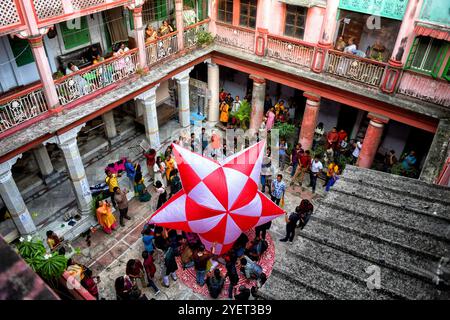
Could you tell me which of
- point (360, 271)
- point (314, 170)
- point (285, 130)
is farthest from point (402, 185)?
point (285, 130)

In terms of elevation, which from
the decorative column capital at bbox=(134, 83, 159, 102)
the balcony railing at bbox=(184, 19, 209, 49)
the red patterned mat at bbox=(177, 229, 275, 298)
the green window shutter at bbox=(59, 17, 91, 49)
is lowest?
the red patterned mat at bbox=(177, 229, 275, 298)

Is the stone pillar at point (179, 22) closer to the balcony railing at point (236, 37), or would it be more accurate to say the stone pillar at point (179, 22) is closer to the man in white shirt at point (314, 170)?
the balcony railing at point (236, 37)

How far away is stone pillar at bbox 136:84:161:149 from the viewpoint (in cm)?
1434

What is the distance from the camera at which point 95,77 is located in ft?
40.4

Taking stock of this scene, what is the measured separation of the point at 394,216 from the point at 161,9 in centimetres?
1322

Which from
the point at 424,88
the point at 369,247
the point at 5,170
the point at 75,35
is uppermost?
the point at 75,35

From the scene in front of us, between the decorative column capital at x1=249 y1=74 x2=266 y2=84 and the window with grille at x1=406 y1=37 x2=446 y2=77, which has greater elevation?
the window with grille at x1=406 y1=37 x2=446 y2=77

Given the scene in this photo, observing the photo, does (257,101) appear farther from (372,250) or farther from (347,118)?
(372,250)

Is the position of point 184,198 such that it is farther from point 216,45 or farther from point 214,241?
point 216,45

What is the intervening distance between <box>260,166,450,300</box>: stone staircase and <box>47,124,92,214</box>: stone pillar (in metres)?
8.76

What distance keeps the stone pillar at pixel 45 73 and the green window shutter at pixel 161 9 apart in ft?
20.3

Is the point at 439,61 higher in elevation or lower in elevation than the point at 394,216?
higher

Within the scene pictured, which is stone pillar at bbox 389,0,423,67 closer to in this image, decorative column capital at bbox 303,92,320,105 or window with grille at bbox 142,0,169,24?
decorative column capital at bbox 303,92,320,105

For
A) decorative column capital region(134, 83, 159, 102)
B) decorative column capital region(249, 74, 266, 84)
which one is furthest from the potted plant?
decorative column capital region(134, 83, 159, 102)
